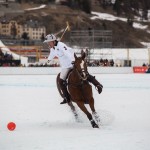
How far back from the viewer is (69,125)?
10.3m

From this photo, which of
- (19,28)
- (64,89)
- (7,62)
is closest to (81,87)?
(64,89)

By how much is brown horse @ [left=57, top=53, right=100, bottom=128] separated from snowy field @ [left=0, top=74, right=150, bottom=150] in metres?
0.33

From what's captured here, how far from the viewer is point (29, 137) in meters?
8.16

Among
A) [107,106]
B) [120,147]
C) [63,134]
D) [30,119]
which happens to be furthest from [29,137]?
[107,106]

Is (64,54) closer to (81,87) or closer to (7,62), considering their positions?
(81,87)

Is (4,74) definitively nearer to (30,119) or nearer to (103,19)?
(30,119)

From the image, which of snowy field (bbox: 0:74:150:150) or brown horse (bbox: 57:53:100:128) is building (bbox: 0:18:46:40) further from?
brown horse (bbox: 57:53:100:128)

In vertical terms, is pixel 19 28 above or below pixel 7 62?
above

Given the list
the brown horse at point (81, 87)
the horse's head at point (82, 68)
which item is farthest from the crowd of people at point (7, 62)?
the horse's head at point (82, 68)

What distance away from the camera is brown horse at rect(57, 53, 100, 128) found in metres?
9.55

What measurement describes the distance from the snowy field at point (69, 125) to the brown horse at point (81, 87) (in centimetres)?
33

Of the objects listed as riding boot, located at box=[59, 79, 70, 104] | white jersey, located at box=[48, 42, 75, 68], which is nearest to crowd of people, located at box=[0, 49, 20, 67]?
riding boot, located at box=[59, 79, 70, 104]

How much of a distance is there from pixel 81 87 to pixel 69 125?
0.92 m

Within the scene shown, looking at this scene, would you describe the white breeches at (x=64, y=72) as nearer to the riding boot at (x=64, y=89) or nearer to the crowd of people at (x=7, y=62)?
the riding boot at (x=64, y=89)
